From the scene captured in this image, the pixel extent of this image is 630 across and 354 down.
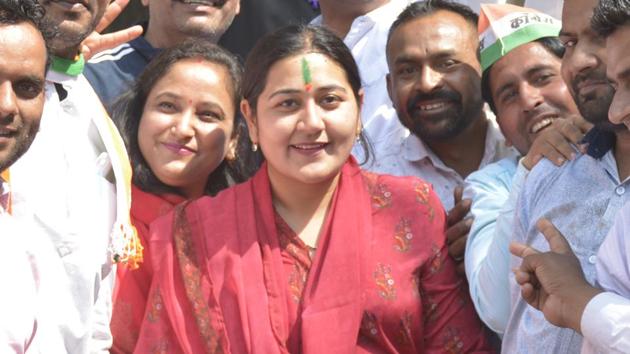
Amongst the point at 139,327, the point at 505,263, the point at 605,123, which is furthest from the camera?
the point at 139,327

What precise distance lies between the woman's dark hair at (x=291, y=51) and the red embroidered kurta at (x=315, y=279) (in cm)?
28

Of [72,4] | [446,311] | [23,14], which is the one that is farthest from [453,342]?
[72,4]

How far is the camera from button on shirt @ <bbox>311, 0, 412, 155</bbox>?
418cm

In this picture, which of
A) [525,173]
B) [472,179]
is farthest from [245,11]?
[525,173]

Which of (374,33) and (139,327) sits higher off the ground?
(374,33)

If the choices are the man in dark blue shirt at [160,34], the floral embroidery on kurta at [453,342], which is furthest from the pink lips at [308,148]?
the man in dark blue shirt at [160,34]

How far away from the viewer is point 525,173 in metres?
3.18

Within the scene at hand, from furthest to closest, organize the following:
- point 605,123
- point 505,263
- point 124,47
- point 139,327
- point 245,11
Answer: point 245,11, point 124,47, point 139,327, point 505,263, point 605,123

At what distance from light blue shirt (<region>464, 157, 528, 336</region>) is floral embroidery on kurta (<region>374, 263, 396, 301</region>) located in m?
0.23

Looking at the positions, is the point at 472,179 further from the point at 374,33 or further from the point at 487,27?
the point at 374,33

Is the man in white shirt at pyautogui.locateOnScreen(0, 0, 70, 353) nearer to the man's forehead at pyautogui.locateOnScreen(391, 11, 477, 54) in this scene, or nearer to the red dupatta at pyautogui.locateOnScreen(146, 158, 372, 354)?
the red dupatta at pyautogui.locateOnScreen(146, 158, 372, 354)

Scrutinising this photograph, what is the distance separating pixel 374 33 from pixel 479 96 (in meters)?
0.79

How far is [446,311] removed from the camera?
126 inches

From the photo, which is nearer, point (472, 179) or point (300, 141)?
point (300, 141)
